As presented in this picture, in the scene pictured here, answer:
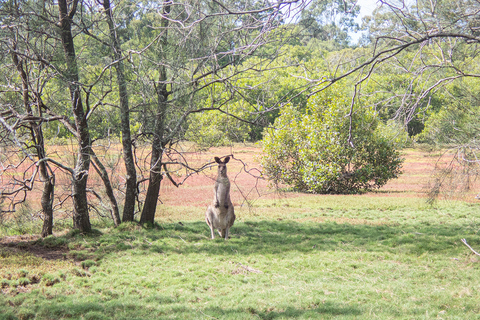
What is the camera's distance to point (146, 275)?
8.19 meters

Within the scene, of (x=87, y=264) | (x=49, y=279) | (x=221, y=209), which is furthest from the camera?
(x=221, y=209)

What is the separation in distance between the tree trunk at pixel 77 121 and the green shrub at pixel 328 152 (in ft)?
39.3

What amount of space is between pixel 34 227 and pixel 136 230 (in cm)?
393

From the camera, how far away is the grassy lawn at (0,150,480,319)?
20.6ft

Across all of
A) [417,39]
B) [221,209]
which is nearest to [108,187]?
[221,209]

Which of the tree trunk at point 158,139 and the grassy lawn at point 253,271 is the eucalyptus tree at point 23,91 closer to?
the grassy lawn at point 253,271

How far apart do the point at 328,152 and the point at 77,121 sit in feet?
45.1

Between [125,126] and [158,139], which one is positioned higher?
[125,126]

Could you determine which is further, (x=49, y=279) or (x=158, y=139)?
(x=158, y=139)

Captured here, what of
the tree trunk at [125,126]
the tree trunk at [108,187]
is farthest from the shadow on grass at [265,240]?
the tree trunk at [125,126]

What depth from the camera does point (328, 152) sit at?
2116cm

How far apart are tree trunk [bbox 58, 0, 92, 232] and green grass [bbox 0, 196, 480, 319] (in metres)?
0.63

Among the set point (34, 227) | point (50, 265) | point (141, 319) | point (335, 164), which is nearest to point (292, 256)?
point (141, 319)

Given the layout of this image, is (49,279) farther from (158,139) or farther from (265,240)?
(265,240)
